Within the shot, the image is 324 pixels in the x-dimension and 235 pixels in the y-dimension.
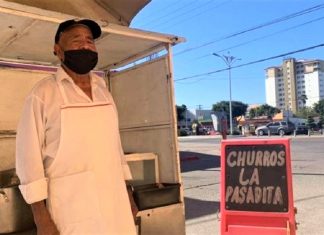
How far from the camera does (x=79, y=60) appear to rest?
258 centimetres

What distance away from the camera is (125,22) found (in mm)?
4348

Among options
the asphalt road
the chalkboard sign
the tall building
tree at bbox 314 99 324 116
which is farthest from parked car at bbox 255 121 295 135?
the chalkboard sign

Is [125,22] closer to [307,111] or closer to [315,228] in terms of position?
[315,228]

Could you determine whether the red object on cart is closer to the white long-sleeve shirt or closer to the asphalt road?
the asphalt road

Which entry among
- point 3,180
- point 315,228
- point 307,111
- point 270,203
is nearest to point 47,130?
point 3,180

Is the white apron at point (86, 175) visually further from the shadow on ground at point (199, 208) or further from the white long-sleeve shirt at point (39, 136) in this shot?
the shadow on ground at point (199, 208)

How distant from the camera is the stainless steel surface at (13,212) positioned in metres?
3.35

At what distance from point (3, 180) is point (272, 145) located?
8.14 feet

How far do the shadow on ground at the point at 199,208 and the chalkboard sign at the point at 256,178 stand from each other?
10.4 ft

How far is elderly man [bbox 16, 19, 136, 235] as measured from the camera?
238cm

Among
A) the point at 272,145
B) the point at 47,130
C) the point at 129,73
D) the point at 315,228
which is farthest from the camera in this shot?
the point at 315,228

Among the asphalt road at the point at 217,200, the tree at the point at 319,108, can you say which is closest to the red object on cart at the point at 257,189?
the asphalt road at the point at 217,200

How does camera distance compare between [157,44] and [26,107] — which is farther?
[157,44]

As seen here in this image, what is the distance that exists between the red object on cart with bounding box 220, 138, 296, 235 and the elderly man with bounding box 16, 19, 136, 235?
1884 mm
